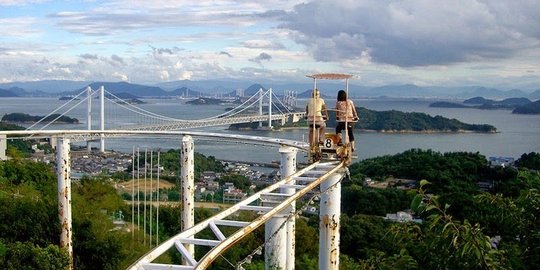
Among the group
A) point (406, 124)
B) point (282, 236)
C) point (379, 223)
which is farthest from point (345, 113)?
point (406, 124)

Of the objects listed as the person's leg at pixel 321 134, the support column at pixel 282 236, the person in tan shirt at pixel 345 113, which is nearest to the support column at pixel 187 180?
the support column at pixel 282 236

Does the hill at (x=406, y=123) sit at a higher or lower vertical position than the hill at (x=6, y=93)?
lower

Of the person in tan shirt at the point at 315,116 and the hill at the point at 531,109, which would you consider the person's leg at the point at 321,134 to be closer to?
the person in tan shirt at the point at 315,116

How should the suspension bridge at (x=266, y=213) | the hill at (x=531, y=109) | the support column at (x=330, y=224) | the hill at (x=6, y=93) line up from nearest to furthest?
the suspension bridge at (x=266, y=213)
the support column at (x=330, y=224)
the hill at (x=531, y=109)
the hill at (x=6, y=93)

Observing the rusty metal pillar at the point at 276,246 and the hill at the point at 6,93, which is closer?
the rusty metal pillar at the point at 276,246

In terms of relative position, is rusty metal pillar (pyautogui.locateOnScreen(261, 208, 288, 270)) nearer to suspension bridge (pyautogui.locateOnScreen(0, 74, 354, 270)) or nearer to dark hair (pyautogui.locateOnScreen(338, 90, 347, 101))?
suspension bridge (pyautogui.locateOnScreen(0, 74, 354, 270))

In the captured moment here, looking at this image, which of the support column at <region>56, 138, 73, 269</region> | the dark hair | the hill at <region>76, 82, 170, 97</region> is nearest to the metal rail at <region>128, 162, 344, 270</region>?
the dark hair

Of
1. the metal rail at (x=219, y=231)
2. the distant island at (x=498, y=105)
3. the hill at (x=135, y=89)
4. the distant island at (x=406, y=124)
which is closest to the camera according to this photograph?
the metal rail at (x=219, y=231)
